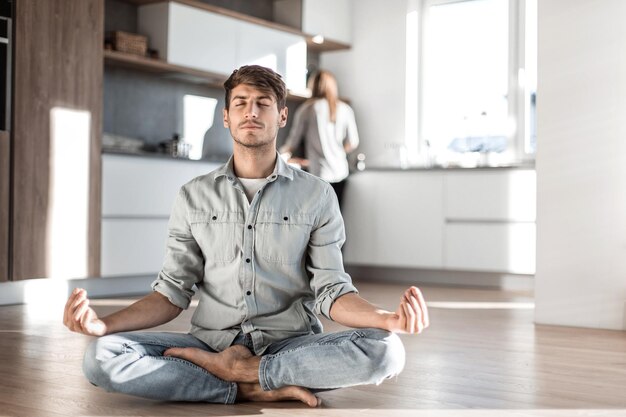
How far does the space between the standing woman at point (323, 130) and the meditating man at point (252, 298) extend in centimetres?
420

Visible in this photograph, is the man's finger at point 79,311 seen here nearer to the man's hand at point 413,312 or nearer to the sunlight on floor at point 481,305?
the man's hand at point 413,312

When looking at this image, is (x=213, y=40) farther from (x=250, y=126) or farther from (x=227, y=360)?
(x=227, y=360)

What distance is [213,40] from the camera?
6.31 metres

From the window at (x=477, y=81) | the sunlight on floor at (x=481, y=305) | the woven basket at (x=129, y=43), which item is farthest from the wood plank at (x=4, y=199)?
the window at (x=477, y=81)

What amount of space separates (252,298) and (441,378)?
77cm

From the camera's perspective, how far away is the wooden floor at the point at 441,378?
235 cm

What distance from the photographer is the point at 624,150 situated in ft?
13.9

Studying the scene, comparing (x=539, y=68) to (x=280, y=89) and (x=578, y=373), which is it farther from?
(x=280, y=89)

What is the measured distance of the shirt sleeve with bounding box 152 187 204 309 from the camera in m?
2.41

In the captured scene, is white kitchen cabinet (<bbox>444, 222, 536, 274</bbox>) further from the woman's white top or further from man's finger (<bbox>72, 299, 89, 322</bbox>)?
man's finger (<bbox>72, 299, 89, 322</bbox>)

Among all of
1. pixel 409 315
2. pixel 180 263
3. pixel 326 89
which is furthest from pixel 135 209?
pixel 409 315

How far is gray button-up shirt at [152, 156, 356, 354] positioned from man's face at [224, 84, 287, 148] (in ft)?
0.39

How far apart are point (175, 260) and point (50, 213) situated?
9.31ft

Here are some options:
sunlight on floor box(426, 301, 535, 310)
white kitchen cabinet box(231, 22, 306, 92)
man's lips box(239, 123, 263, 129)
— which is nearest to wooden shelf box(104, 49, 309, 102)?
white kitchen cabinet box(231, 22, 306, 92)
